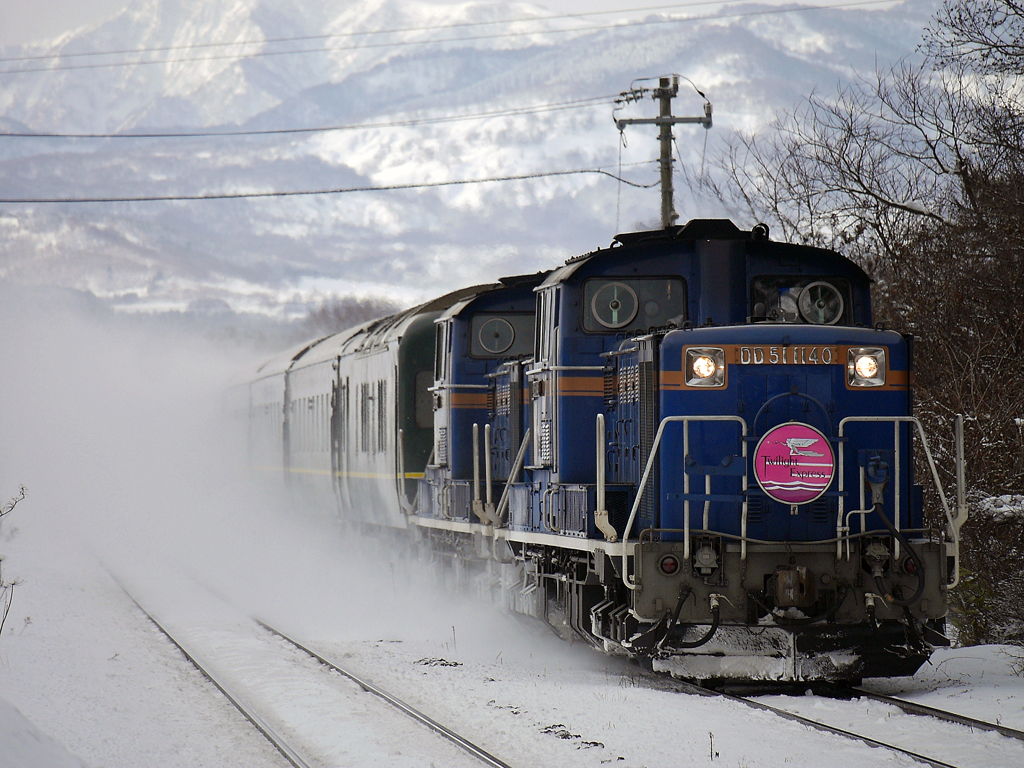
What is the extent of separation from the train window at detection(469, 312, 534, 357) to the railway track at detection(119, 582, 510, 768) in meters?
3.61

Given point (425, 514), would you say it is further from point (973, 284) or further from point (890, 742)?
point (890, 742)

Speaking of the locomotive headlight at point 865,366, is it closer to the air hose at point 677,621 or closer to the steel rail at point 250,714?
the air hose at point 677,621

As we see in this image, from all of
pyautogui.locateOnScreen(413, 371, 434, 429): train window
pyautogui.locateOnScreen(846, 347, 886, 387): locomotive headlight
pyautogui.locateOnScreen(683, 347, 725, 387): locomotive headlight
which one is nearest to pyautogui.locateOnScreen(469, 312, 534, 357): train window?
pyautogui.locateOnScreen(413, 371, 434, 429): train window

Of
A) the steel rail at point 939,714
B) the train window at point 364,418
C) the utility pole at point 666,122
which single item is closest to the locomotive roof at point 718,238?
the steel rail at point 939,714

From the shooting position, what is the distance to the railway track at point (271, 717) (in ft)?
22.4

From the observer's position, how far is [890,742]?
6.68 metres

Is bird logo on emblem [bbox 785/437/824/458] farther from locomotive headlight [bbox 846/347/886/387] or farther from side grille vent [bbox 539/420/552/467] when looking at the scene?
side grille vent [bbox 539/420/552/467]

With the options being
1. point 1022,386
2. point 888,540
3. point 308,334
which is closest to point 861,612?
point 888,540

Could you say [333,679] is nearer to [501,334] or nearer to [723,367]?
[723,367]

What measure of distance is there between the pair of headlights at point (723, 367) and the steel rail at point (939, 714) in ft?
6.97

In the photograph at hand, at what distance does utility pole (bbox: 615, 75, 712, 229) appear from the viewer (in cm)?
2022

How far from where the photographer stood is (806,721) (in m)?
A: 7.18

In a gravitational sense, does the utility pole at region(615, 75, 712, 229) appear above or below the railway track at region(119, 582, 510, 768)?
above

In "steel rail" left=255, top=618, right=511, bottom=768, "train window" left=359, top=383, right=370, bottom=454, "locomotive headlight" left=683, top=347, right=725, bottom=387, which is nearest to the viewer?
"steel rail" left=255, top=618, right=511, bottom=768
